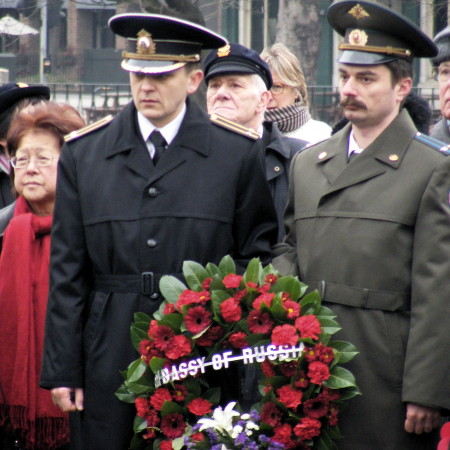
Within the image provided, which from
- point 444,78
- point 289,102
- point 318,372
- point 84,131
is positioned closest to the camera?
point 318,372

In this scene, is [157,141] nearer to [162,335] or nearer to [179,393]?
[162,335]

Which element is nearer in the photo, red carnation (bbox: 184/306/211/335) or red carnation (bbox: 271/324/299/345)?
red carnation (bbox: 271/324/299/345)

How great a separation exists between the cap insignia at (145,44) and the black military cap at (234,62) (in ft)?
4.66

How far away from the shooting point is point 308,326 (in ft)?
12.9

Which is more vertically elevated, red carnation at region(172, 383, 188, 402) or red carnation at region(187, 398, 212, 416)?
red carnation at region(172, 383, 188, 402)

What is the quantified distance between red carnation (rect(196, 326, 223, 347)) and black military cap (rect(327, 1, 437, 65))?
3.87ft

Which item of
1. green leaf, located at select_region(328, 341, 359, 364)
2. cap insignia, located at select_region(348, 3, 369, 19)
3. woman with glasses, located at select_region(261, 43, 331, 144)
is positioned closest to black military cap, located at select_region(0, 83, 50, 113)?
woman with glasses, located at select_region(261, 43, 331, 144)

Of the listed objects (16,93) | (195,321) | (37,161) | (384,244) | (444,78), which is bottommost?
(195,321)

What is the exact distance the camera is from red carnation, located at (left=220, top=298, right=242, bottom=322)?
399cm

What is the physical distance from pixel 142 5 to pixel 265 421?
40.2ft

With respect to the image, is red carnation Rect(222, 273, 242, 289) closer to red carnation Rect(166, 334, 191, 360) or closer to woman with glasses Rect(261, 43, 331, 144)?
red carnation Rect(166, 334, 191, 360)

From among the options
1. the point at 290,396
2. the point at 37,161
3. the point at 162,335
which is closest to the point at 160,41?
the point at 37,161

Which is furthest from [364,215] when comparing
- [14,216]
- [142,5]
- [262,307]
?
[142,5]

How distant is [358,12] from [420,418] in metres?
1.64
